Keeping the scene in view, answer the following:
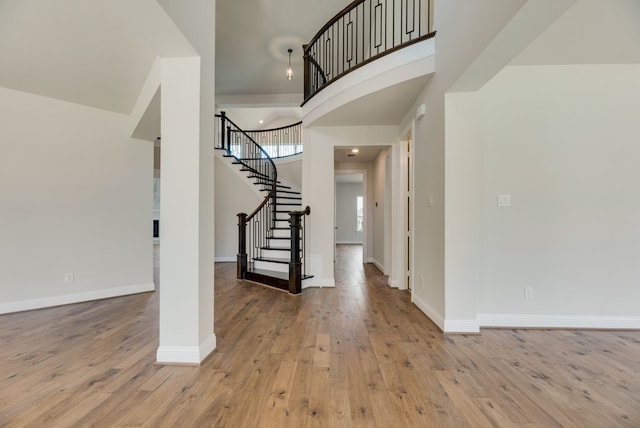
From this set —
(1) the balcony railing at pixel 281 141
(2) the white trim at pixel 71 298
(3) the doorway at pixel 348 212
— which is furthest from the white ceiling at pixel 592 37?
(3) the doorway at pixel 348 212

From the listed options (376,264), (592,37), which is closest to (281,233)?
(376,264)

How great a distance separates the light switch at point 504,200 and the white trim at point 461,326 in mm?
1158

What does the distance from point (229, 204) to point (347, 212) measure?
18.5 ft

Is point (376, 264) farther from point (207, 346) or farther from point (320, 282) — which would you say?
point (207, 346)

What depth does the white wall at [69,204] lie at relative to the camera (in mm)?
3133

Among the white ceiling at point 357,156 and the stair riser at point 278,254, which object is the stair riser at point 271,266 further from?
the white ceiling at point 357,156

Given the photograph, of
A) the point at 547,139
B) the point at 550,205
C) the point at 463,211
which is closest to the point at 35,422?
the point at 463,211

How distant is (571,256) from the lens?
2697 millimetres

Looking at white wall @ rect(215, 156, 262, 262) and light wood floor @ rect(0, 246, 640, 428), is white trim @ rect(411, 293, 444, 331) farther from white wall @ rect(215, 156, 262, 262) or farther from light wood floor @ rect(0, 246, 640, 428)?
white wall @ rect(215, 156, 262, 262)

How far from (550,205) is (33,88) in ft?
18.4

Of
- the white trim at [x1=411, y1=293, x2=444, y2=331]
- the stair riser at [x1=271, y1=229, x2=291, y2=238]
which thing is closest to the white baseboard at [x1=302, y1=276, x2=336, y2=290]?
the stair riser at [x1=271, y1=229, x2=291, y2=238]

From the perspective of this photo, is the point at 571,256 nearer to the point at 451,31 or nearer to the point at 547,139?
the point at 547,139

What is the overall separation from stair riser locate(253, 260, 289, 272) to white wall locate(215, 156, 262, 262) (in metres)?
2.25

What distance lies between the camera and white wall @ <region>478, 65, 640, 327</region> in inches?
105
